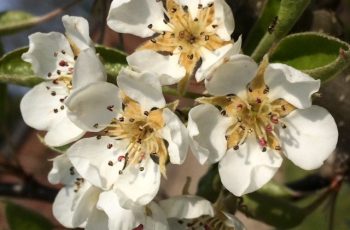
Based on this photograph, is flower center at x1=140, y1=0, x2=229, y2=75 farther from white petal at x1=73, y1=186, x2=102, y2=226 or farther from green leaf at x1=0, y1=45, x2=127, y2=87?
white petal at x1=73, y1=186, x2=102, y2=226

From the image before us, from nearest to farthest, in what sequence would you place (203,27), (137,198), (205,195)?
(137,198)
(203,27)
(205,195)

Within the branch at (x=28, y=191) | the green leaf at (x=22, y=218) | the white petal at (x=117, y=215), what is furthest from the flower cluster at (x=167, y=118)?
Answer: the branch at (x=28, y=191)

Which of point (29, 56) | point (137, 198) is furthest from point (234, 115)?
point (29, 56)

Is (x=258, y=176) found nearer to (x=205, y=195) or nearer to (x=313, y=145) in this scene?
(x=313, y=145)

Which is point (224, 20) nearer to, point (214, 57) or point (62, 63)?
point (214, 57)

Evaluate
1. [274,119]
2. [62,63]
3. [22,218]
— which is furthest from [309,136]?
[22,218]

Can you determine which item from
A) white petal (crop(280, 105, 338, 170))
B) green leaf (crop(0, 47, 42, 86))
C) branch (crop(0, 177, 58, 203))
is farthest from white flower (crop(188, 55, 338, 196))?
branch (crop(0, 177, 58, 203))
